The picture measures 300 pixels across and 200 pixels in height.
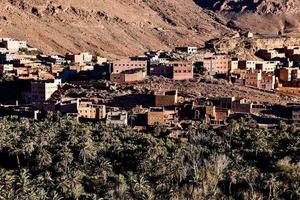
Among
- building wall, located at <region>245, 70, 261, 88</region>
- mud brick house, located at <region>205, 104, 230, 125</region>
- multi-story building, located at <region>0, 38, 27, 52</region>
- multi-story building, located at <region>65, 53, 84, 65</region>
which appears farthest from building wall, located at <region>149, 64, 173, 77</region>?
multi-story building, located at <region>0, 38, 27, 52</region>

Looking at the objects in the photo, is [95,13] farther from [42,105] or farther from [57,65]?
[42,105]

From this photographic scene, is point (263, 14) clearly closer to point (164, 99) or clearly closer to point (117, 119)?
point (164, 99)

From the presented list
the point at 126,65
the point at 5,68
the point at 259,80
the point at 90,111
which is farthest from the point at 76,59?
the point at 90,111

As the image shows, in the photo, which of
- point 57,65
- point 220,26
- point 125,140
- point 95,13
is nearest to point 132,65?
point 57,65

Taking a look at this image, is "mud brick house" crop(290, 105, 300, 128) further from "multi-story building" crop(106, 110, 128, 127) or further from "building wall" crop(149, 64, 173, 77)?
"building wall" crop(149, 64, 173, 77)

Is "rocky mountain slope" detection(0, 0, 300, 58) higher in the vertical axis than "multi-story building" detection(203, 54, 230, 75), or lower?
higher

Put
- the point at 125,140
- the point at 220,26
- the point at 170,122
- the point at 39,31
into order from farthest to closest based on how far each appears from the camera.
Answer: the point at 220,26, the point at 39,31, the point at 170,122, the point at 125,140

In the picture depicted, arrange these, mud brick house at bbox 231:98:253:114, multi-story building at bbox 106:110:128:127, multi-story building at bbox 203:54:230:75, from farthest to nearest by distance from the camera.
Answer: multi-story building at bbox 203:54:230:75, mud brick house at bbox 231:98:253:114, multi-story building at bbox 106:110:128:127
